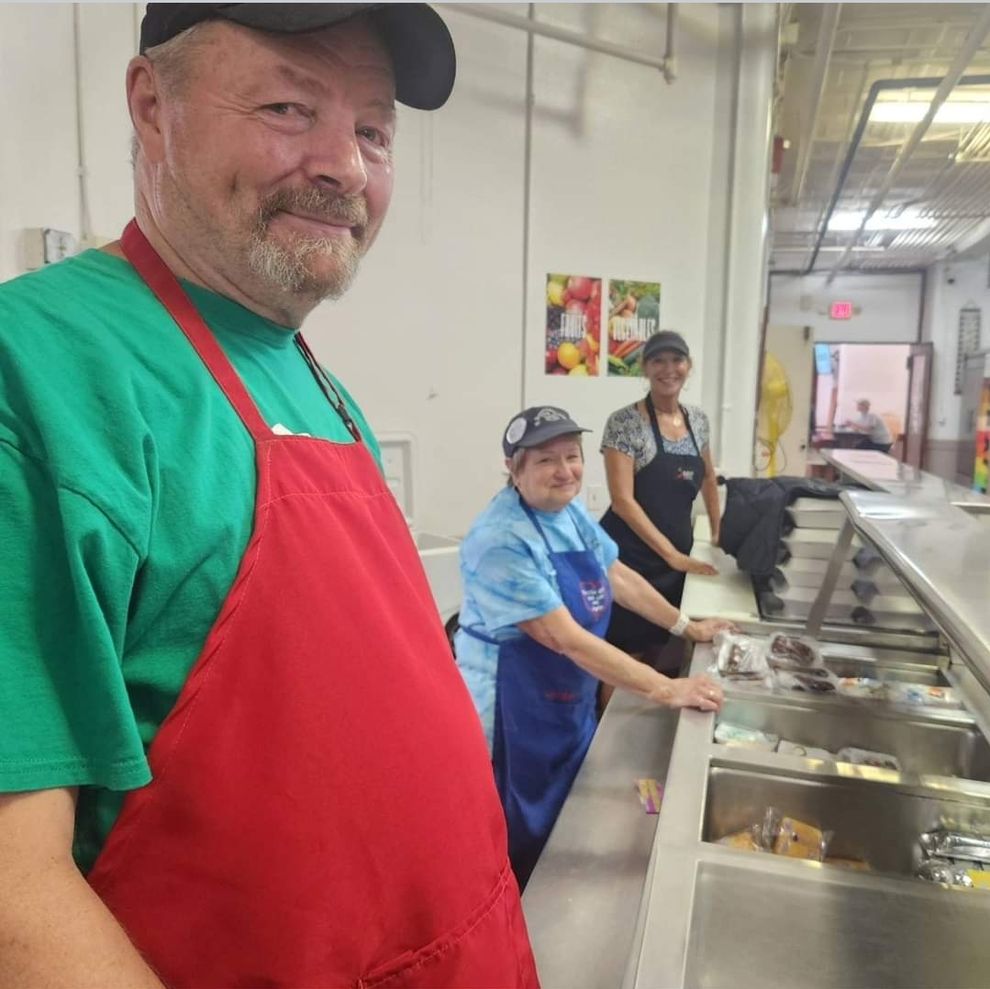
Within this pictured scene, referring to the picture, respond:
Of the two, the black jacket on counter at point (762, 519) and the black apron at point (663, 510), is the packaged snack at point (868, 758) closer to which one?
the black jacket on counter at point (762, 519)

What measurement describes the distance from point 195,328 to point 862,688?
162 cm

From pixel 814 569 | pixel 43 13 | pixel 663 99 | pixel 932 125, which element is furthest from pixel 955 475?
pixel 43 13

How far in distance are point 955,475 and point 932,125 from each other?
6.57 metres

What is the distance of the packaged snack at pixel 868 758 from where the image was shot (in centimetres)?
154

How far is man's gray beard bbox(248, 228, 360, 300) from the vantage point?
2.65 feet

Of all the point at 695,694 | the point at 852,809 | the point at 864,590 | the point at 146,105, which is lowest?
the point at 852,809

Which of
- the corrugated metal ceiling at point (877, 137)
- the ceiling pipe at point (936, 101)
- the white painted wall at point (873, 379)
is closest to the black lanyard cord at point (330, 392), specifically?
the corrugated metal ceiling at point (877, 137)

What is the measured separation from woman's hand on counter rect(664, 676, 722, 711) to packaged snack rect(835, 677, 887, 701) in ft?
1.01

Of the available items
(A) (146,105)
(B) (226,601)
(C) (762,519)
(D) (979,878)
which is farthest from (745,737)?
(A) (146,105)

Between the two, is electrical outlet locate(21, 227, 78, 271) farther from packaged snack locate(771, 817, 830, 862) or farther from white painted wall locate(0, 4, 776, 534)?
packaged snack locate(771, 817, 830, 862)

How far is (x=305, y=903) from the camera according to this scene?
0.64 m

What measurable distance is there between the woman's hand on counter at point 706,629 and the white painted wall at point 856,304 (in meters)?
10.1

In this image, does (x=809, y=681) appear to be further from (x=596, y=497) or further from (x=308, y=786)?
(x=596, y=497)

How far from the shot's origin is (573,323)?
3807mm
